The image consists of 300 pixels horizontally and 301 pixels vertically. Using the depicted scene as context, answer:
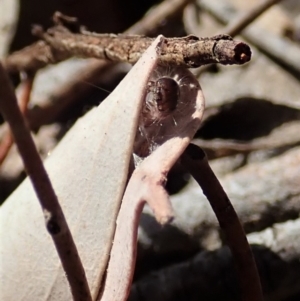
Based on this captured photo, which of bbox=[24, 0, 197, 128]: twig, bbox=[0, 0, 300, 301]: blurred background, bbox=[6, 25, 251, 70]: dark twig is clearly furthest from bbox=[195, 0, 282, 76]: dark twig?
bbox=[6, 25, 251, 70]: dark twig

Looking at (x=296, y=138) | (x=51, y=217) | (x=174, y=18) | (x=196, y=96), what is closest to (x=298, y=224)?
(x=296, y=138)

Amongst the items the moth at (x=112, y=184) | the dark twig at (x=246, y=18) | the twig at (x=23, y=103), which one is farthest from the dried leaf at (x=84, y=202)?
the dark twig at (x=246, y=18)

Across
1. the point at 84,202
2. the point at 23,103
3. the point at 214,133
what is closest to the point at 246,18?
the point at 214,133

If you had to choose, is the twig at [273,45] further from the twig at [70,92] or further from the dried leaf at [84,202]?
the dried leaf at [84,202]

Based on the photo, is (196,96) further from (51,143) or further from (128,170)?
(51,143)

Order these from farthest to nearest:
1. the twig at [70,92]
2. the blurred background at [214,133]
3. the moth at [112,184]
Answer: the twig at [70,92]
the blurred background at [214,133]
the moth at [112,184]

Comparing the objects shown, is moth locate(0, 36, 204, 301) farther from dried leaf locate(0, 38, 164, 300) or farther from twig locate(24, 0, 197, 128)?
twig locate(24, 0, 197, 128)
